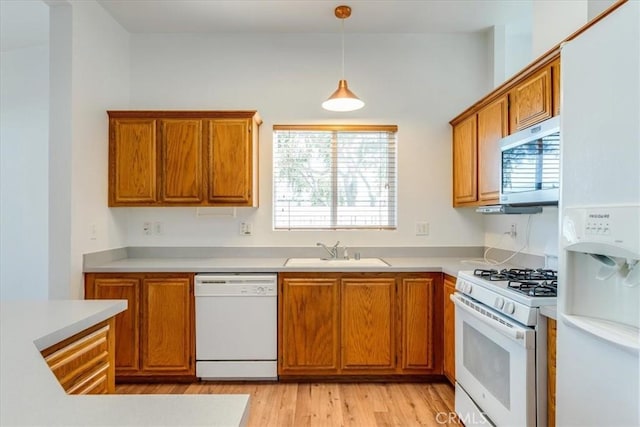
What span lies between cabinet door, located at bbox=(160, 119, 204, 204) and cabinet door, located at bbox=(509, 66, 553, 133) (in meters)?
2.29

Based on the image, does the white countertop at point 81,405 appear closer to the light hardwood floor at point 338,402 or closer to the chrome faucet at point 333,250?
the light hardwood floor at point 338,402

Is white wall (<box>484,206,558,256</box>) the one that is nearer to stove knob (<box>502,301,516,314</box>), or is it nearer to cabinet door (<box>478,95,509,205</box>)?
cabinet door (<box>478,95,509,205</box>)

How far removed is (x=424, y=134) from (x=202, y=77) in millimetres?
2057

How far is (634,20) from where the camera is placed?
1.05 metres

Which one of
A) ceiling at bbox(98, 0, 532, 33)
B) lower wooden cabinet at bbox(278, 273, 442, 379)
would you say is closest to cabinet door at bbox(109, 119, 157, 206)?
ceiling at bbox(98, 0, 532, 33)


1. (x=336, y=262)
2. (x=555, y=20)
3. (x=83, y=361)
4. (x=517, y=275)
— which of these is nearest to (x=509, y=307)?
(x=517, y=275)

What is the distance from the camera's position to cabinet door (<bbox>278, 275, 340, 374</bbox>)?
111 inches

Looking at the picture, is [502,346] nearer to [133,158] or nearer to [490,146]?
[490,146]

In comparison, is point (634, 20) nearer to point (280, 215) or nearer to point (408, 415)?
point (408, 415)

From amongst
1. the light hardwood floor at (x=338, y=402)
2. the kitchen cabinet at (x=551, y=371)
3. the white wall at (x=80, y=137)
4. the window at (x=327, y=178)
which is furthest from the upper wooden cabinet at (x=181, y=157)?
the kitchen cabinet at (x=551, y=371)

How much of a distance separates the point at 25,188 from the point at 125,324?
201 cm

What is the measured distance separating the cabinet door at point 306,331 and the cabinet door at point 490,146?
52.9 inches

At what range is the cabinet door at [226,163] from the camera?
10.1 feet

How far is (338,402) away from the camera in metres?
2.59
